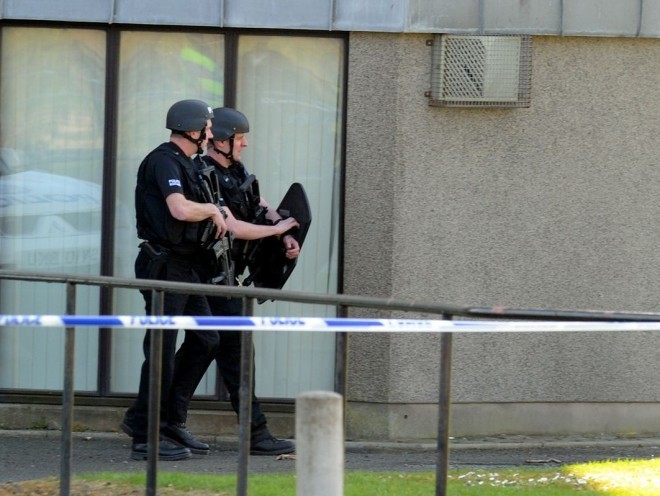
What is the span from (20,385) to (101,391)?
0.55 metres

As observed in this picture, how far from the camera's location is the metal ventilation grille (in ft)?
26.7

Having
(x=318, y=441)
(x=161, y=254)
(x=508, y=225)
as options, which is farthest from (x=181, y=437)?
(x=318, y=441)

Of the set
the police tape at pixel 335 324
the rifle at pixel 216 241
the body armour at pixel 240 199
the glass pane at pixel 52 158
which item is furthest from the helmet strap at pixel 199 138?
the police tape at pixel 335 324

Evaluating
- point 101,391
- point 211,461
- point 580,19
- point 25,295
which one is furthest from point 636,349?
point 25,295

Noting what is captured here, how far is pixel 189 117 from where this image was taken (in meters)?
7.11

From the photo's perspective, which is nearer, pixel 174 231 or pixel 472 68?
pixel 174 231

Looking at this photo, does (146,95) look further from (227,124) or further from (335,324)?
(335,324)

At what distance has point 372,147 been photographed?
8.23 m

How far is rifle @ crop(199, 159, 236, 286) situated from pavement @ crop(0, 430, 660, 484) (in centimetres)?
103

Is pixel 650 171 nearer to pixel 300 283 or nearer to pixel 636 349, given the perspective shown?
pixel 636 349

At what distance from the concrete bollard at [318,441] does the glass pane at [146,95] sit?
4550mm

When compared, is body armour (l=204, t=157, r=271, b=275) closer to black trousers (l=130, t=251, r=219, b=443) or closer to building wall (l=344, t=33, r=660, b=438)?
black trousers (l=130, t=251, r=219, b=443)

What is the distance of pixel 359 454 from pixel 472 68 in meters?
2.48

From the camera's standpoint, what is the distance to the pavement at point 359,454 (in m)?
7.18
